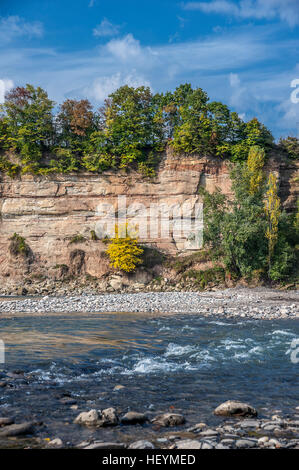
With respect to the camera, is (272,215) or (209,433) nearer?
(209,433)

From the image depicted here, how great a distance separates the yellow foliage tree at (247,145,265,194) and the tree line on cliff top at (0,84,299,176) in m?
2.31

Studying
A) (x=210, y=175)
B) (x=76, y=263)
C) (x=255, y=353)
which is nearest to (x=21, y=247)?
(x=76, y=263)

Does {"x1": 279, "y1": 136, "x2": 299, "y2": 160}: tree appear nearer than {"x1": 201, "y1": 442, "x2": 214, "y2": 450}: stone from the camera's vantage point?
No

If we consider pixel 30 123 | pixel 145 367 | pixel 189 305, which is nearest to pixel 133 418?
pixel 145 367

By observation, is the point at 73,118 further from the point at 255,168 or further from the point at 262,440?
the point at 262,440

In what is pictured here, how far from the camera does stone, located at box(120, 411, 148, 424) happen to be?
5437 mm

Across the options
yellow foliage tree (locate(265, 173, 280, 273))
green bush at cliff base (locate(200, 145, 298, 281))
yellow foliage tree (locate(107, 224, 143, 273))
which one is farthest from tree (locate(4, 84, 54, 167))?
yellow foliage tree (locate(265, 173, 280, 273))

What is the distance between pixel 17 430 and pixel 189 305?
46.1ft

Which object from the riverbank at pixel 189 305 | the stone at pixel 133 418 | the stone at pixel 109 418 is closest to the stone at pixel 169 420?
the stone at pixel 133 418

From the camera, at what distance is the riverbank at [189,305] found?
16.3 metres

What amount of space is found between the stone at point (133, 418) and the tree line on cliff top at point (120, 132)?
27.5 meters

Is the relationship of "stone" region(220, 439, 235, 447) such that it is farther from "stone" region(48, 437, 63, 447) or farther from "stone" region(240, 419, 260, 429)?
"stone" region(48, 437, 63, 447)

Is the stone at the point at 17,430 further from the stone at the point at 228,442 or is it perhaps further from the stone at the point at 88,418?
the stone at the point at 228,442

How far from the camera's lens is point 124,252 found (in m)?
28.3
